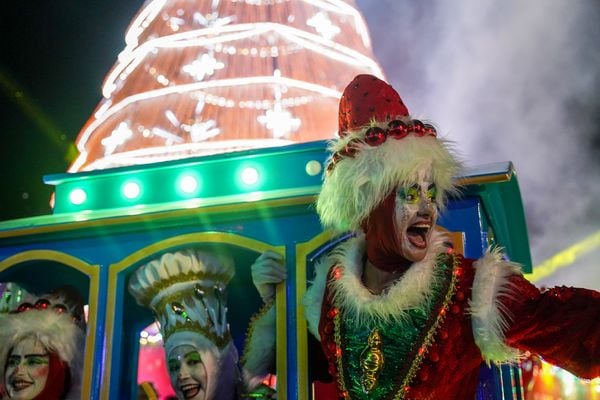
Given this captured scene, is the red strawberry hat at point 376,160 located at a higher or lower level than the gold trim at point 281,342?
higher

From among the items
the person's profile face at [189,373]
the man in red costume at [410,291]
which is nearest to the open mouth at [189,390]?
the person's profile face at [189,373]

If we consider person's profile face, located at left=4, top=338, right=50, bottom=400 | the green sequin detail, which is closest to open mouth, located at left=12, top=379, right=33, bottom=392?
person's profile face, located at left=4, top=338, right=50, bottom=400

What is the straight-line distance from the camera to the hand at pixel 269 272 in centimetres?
310

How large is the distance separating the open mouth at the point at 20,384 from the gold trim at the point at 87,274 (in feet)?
0.96

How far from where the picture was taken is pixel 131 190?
359 cm

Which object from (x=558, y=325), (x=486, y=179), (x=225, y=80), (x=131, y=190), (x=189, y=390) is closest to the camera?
(x=558, y=325)

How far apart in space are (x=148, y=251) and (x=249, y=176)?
1.80 feet

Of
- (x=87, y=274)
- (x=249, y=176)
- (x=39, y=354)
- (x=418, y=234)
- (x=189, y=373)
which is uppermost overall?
(x=249, y=176)

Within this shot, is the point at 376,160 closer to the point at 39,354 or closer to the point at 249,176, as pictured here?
the point at 249,176

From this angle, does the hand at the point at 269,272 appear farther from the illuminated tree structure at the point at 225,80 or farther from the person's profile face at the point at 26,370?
the person's profile face at the point at 26,370

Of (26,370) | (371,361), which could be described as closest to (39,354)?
(26,370)

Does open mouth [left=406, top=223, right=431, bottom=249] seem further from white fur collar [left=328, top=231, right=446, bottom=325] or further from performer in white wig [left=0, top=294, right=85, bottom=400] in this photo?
performer in white wig [left=0, top=294, right=85, bottom=400]

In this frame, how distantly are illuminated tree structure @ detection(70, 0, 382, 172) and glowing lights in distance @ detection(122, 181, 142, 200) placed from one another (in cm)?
39

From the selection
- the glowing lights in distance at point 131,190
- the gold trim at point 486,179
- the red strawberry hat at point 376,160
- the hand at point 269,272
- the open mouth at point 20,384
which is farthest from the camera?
the glowing lights in distance at point 131,190
